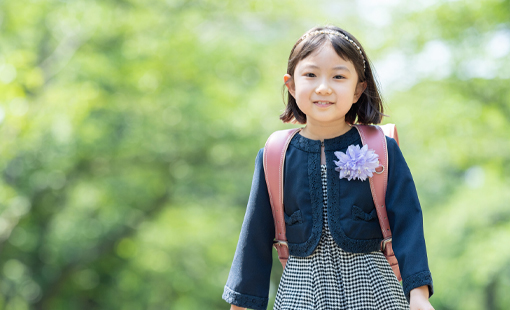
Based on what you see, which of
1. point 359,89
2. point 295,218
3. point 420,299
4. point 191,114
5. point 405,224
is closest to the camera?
point 420,299

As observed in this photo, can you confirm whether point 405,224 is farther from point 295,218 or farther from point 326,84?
point 326,84

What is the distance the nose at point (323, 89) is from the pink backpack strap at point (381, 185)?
0.74ft

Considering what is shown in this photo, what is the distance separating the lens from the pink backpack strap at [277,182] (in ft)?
7.20

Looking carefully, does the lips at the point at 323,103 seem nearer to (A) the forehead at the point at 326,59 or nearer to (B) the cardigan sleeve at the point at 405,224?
(A) the forehead at the point at 326,59

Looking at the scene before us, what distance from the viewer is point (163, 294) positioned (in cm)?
1686

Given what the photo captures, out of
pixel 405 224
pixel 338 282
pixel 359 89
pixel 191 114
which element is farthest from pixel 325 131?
pixel 191 114

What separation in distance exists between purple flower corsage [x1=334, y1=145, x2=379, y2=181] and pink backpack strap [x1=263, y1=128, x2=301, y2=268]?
0.22 m

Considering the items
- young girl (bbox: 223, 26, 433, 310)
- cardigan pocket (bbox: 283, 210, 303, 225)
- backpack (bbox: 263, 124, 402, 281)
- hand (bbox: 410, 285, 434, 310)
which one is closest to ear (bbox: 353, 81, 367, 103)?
young girl (bbox: 223, 26, 433, 310)

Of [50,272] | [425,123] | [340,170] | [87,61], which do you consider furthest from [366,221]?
[50,272]

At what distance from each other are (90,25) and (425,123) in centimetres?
515

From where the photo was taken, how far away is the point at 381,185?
2.11 m

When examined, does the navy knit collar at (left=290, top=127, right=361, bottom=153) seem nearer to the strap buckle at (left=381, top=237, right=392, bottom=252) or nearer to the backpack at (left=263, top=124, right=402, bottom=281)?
the backpack at (left=263, top=124, right=402, bottom=281)

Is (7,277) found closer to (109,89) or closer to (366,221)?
(109,89)

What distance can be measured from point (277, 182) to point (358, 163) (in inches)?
12.3
